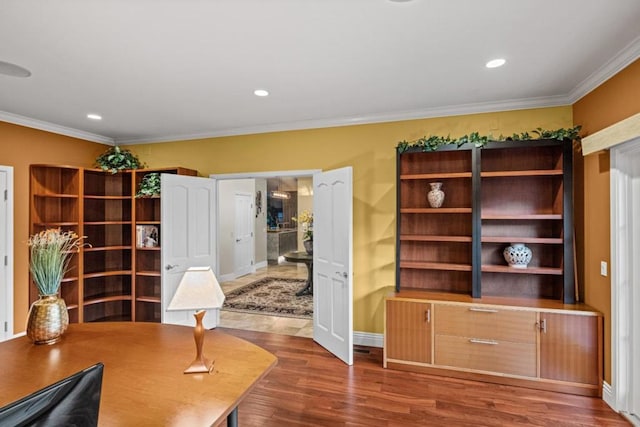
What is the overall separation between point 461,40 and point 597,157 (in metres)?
1.66

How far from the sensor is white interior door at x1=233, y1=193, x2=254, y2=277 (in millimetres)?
7816

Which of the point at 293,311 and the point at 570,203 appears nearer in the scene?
the point at 570,203

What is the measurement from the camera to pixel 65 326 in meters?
1.96

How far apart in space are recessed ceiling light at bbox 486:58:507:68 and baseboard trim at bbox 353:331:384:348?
9.48ft

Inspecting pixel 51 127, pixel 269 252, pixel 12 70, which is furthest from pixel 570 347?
pixel 269 252

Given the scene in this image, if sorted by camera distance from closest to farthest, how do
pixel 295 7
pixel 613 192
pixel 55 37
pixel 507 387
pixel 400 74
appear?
pixel 295 7 < pixel 55 37 < pixel 613 192 < pixel 400 74 < pixel 507 387

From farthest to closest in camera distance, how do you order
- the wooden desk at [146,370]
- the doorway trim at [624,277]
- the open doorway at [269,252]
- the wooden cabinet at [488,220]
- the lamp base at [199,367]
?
the open doorway at [269,252], the wooden cabinet at [488,220], the doorway trim at [624,277], the lamp base at [199,367], the wooden desk at [146,370]

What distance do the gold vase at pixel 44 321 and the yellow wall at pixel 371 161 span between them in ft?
9.05

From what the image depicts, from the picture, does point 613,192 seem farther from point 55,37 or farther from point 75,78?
point 75,78

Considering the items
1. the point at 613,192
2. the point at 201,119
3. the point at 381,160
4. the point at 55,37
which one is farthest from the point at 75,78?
the point at 613,192

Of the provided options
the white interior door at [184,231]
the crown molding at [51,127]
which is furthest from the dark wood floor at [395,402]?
the crown molding at [51,127]

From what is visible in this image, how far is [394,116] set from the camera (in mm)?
3707

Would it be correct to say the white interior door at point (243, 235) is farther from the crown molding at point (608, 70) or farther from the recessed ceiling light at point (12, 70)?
the crown molding at point (608, 70)

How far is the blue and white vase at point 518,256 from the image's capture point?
3186 mm
